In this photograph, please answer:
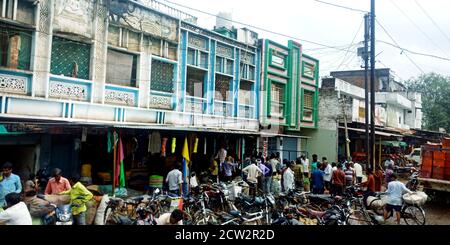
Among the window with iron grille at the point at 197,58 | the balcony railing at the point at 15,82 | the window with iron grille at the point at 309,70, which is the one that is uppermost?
the window with iron grille at the point at 309,70

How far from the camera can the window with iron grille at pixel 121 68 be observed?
10.3 m

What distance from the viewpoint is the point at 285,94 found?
17578 millimetres

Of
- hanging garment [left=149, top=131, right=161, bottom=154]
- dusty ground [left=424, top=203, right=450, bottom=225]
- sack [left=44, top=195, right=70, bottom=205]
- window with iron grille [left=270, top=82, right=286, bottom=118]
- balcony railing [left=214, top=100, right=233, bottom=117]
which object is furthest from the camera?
window with iron grille [left=270, top=82, right=286, bottom=118]

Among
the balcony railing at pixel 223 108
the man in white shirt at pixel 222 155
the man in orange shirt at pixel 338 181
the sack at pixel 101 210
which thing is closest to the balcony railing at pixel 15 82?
the sack at pixel 101 210

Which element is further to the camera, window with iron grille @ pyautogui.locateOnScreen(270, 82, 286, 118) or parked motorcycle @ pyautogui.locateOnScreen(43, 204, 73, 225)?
window with iron grille @ pyautogui.locateOnScreen(270, 82, 286, 118)

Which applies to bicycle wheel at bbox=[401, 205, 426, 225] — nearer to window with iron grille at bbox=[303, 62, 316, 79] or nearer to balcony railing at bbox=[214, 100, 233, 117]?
balcony railing at bbox=[214, 100, 233, 117]

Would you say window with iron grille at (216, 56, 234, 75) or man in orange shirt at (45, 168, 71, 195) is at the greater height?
window with iron grille at (216, 56, 234, 75)

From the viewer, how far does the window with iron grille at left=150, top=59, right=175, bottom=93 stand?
11.4 metres

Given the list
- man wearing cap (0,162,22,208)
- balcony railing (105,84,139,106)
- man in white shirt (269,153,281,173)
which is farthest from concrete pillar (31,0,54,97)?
man in white shirt (269,153,281,173)

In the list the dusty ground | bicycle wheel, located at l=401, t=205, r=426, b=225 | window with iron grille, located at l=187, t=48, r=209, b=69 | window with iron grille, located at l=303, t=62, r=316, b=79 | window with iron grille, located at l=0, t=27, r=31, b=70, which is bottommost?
the dusty ground

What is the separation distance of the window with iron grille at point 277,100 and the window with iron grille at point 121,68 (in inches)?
298

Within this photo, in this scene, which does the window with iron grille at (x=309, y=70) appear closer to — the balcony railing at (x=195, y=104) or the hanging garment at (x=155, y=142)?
the balcony railing at (x=195, y=104)

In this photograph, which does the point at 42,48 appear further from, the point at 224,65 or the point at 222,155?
the point at 224,65

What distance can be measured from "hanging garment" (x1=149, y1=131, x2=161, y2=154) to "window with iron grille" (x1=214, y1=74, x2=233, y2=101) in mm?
3647
